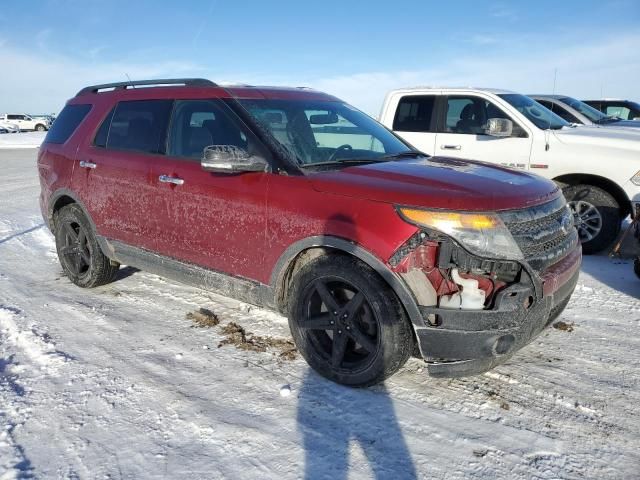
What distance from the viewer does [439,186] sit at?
2992mm

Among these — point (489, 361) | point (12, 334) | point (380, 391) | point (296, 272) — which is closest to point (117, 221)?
point (12, 334)

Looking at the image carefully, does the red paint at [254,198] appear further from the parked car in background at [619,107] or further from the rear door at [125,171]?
the parked car in background at [619,107]

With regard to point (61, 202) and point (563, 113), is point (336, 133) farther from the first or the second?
A: point (563, 113)

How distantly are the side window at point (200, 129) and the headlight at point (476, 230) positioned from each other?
4.87 ft

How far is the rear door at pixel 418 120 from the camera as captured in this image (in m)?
7.43

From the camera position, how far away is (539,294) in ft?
9.52

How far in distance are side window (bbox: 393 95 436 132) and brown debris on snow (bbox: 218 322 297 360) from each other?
183 inches

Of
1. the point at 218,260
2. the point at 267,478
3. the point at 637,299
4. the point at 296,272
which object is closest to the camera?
the point at 267,478

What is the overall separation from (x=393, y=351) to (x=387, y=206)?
84cm

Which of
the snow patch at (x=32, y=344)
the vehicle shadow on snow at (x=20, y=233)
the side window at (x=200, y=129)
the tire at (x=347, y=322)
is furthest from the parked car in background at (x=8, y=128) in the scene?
the tire at (x=347, y=322)

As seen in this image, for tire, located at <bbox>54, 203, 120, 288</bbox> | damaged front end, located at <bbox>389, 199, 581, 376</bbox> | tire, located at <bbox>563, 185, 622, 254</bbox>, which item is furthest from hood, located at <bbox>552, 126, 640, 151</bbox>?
tire, located at <bbox>54, 203, 120, 288</bbox>

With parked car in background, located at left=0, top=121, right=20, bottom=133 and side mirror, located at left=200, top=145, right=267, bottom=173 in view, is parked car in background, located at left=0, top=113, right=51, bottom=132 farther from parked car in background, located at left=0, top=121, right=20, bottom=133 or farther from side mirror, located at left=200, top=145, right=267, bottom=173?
side mirror, located at left=200, top=145, right=267, bottom=173

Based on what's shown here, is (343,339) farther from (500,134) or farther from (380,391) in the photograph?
(500,134)

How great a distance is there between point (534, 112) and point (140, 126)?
5220 mm
